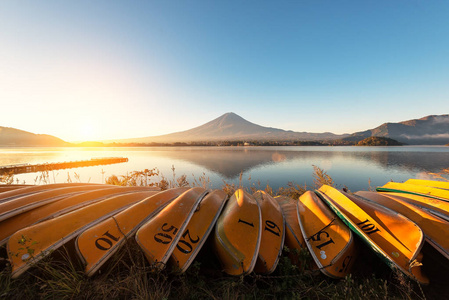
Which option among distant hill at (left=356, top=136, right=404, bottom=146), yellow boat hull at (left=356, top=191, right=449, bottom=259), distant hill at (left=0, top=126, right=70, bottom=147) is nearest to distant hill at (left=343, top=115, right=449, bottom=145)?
distant hill at (left=356, top=136, right=404, bottom=146)

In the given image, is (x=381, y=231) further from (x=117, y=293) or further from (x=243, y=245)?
(x=117, y=293)

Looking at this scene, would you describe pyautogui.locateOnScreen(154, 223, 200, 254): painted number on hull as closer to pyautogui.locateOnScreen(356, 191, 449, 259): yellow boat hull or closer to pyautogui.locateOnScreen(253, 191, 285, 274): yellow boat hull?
pyautogui.locateOnScreen(253, 191, 285, 274): yellow boat hull

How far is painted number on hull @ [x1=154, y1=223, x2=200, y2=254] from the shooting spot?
195 cm

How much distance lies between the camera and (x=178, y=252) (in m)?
1.92

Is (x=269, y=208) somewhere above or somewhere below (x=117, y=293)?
above

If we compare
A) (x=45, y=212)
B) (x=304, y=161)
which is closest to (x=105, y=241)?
(x=45, y=212)

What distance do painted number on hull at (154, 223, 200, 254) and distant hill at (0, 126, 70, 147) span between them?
481 feet

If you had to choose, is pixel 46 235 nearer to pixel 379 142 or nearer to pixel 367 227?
pixel 367 227

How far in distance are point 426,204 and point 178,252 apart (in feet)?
11.2

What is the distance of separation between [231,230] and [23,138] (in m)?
160

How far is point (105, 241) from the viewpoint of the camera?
77.4 inches

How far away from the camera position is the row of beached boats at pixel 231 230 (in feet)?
6.12

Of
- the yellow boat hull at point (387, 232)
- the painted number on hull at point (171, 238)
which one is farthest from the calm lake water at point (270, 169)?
the painted number on hull at point (171, 238)

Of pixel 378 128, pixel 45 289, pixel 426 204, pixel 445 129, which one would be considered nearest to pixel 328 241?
pixel 426 204
